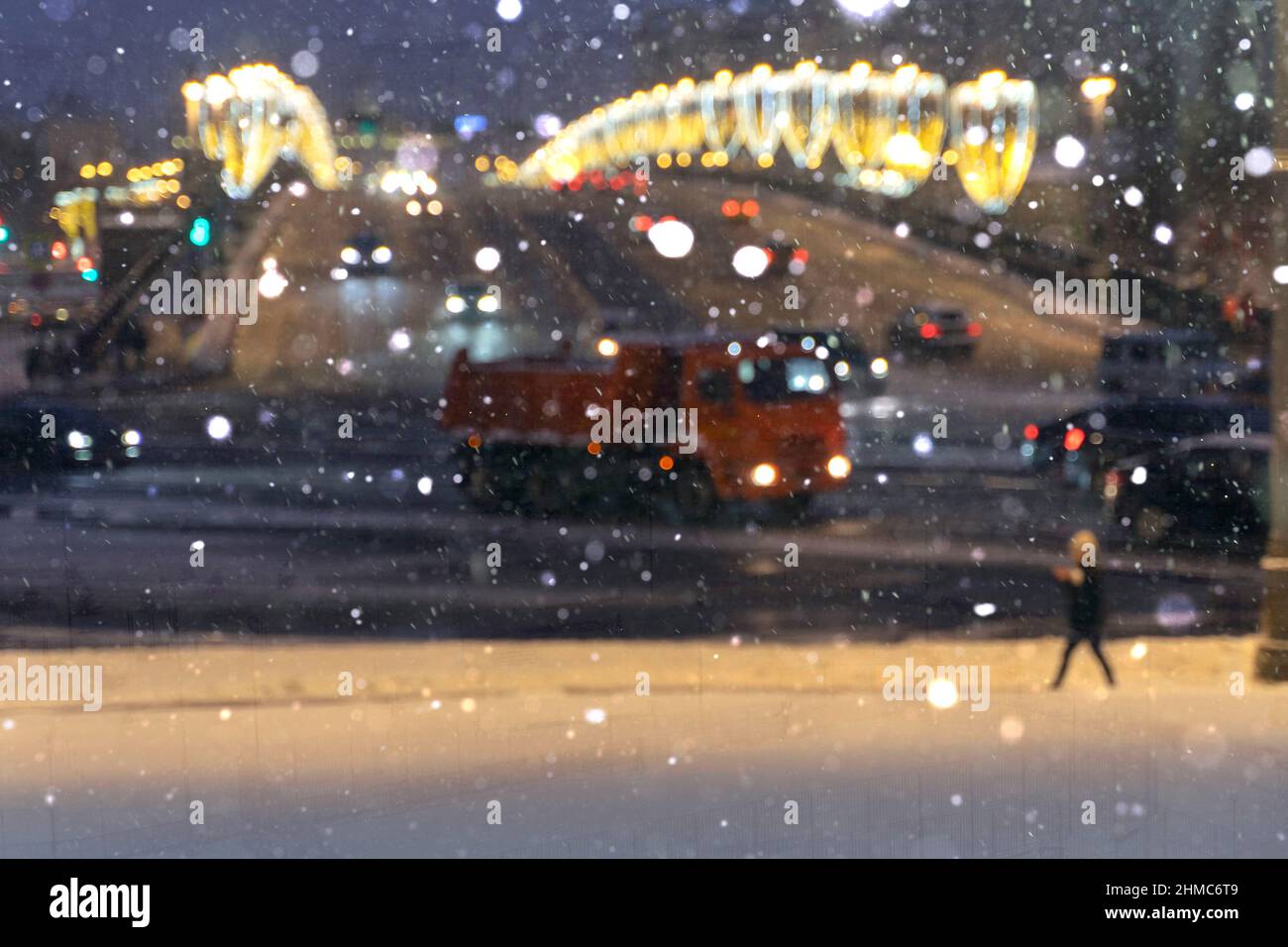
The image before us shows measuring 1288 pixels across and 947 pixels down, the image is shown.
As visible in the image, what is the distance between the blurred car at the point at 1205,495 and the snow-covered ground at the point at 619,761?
5.92 metres

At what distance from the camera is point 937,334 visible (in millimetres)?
36688

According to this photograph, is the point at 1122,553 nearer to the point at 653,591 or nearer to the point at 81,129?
the point at 653,591

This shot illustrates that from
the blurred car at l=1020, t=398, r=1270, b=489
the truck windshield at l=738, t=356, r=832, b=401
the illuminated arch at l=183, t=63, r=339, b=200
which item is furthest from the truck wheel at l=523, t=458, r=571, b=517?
the illuminated arch at l=183, t=63, r=339, b=200

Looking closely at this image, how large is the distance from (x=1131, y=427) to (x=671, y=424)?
16.2 ft

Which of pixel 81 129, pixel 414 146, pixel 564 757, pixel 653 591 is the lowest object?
pixel 564 757

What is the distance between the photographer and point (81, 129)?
2158 inches

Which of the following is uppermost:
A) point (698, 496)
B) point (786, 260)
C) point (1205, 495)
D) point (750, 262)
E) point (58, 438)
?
point (750, 262)

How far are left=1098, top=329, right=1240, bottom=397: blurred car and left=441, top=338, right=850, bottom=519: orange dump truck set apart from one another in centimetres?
1402

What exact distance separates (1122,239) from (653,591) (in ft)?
142

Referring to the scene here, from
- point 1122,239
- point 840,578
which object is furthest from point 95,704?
point 1122,239

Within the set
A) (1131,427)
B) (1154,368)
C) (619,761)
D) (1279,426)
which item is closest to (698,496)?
(1131,427)

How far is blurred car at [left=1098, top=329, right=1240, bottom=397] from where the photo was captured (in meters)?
26.8

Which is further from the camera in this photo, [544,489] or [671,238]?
[671,238]

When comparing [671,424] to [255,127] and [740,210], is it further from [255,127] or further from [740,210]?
[255,127]
